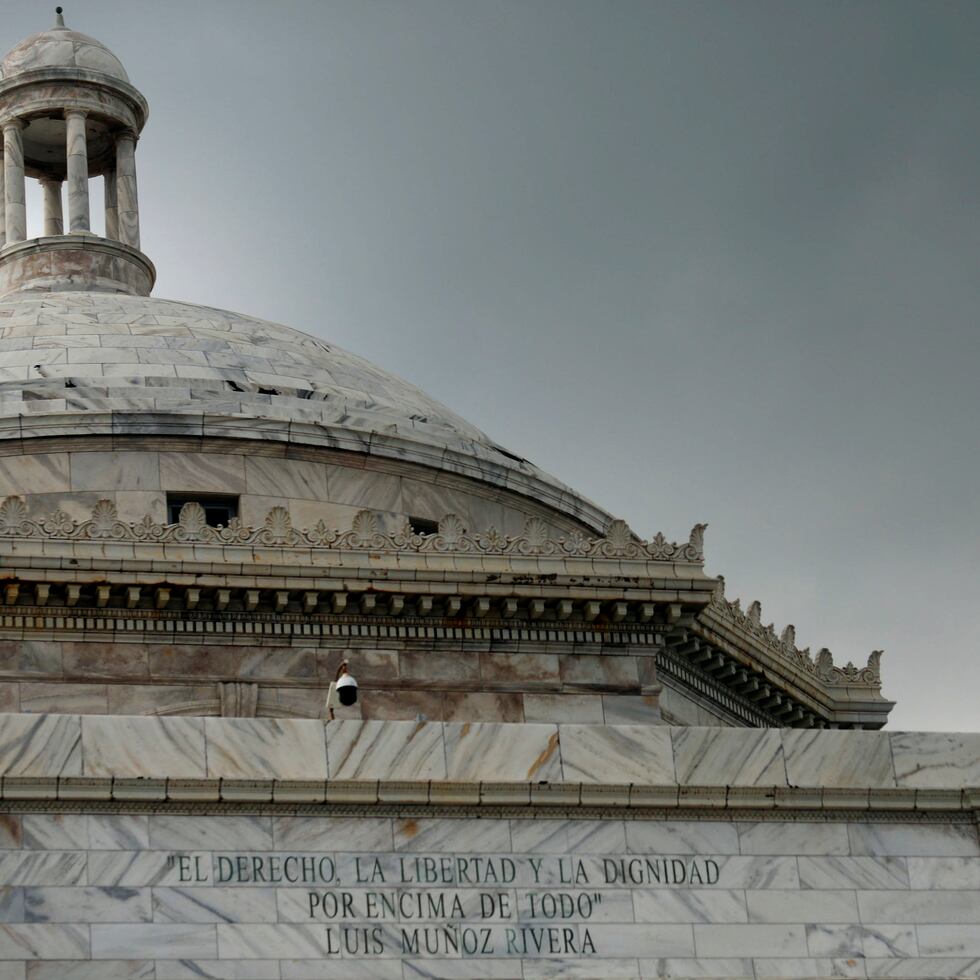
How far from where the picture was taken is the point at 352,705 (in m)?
30.8

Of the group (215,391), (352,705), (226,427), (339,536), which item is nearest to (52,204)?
(215,391)

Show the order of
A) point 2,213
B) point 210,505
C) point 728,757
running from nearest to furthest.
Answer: point 728,757 < point 210,505 < point 2,213

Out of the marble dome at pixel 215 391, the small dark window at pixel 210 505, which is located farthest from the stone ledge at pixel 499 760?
the marble dome at pixel 215 391

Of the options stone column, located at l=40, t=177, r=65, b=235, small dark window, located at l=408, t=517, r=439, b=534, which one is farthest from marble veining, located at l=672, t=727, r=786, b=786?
stone column, located at l=40, t=177, r=65, b=235

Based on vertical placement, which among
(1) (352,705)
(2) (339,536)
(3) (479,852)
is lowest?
(3) (479,852)

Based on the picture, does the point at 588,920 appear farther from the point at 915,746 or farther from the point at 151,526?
the point at 151,526

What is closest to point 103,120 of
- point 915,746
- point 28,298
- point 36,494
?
point 28,298

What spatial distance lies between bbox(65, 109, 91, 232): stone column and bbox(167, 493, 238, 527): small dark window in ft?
36.2

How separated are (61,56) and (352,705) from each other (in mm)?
19767

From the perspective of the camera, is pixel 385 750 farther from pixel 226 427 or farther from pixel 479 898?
pixel 226 427

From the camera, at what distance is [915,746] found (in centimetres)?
2708

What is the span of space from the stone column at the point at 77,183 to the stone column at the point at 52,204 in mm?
2657

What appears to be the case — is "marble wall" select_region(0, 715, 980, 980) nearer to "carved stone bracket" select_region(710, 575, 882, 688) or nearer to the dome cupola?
"carved stone bracket" select_region(710, 575, 882, 688)

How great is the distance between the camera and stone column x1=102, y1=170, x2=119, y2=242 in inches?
1902
